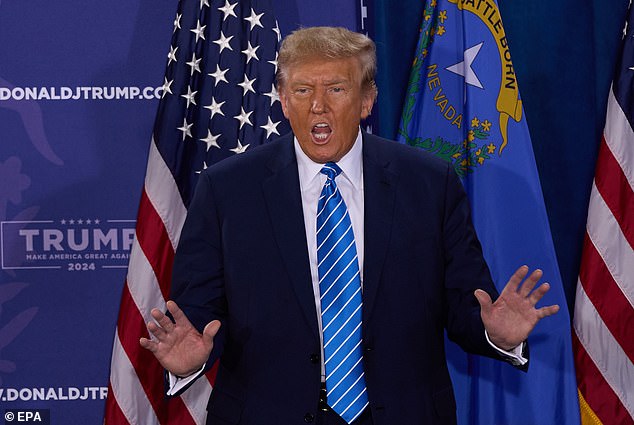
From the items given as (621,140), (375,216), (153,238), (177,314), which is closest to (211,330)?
(177,314)

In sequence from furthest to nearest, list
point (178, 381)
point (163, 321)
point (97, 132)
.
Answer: point (97, 132) → point (178, 381) → point (163, 321)

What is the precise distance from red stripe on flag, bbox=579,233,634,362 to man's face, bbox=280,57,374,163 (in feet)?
4.97

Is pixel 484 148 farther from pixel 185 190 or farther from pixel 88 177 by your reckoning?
pixel 88 177

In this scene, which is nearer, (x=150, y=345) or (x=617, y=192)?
(x=150, y=345)

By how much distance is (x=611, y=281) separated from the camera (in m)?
3.29

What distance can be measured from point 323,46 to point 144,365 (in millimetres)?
1682

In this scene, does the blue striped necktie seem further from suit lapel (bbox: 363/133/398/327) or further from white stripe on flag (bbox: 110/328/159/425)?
white stripe on flag (bbox: 110/328/159/425)

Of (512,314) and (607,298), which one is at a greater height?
(512,314)

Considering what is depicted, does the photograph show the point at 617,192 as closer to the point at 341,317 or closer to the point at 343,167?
the point at 343,167

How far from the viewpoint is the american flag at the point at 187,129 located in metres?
3.23

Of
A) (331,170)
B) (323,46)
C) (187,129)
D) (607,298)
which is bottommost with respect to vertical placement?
(607,298)

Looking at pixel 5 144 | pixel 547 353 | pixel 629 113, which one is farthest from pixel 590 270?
pixel 5 144

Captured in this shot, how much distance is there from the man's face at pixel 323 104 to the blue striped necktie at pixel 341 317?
22 centimetres

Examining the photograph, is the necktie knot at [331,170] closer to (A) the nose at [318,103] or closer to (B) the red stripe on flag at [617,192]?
(A) the nose at [318,103]
